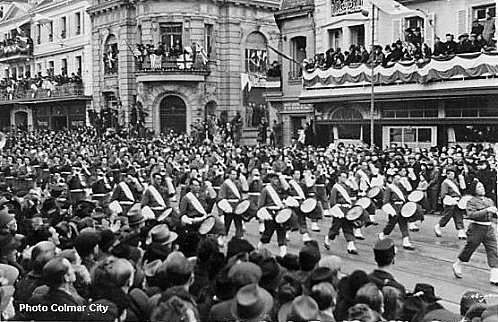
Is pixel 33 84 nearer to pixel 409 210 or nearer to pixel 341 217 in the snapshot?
pixel 341 217

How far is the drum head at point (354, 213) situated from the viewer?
13828mm

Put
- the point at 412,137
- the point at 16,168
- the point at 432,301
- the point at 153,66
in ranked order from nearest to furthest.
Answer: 1. the point at 432,301
2. the point at 16,168
3. the point at 412,137
4. the point at 153,66

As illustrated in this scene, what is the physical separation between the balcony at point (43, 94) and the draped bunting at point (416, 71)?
22.0 m

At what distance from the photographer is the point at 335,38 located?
3127 centimetres

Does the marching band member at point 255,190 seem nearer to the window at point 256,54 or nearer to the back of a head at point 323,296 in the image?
the back of a head at point 323,296

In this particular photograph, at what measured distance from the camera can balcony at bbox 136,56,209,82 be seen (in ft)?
128

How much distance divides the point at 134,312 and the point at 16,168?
18159 mm

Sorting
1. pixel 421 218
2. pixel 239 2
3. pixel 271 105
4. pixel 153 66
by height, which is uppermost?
pixel 239 2

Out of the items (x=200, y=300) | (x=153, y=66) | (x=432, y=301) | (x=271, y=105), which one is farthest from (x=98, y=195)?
(x=153, y=66)

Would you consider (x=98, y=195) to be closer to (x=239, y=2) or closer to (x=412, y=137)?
(x=412, y=137)

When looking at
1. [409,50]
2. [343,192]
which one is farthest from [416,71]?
[343,192]

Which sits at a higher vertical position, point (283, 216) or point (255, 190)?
point (255, 190)

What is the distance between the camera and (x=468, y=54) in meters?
22.6

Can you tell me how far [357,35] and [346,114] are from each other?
3.87m
